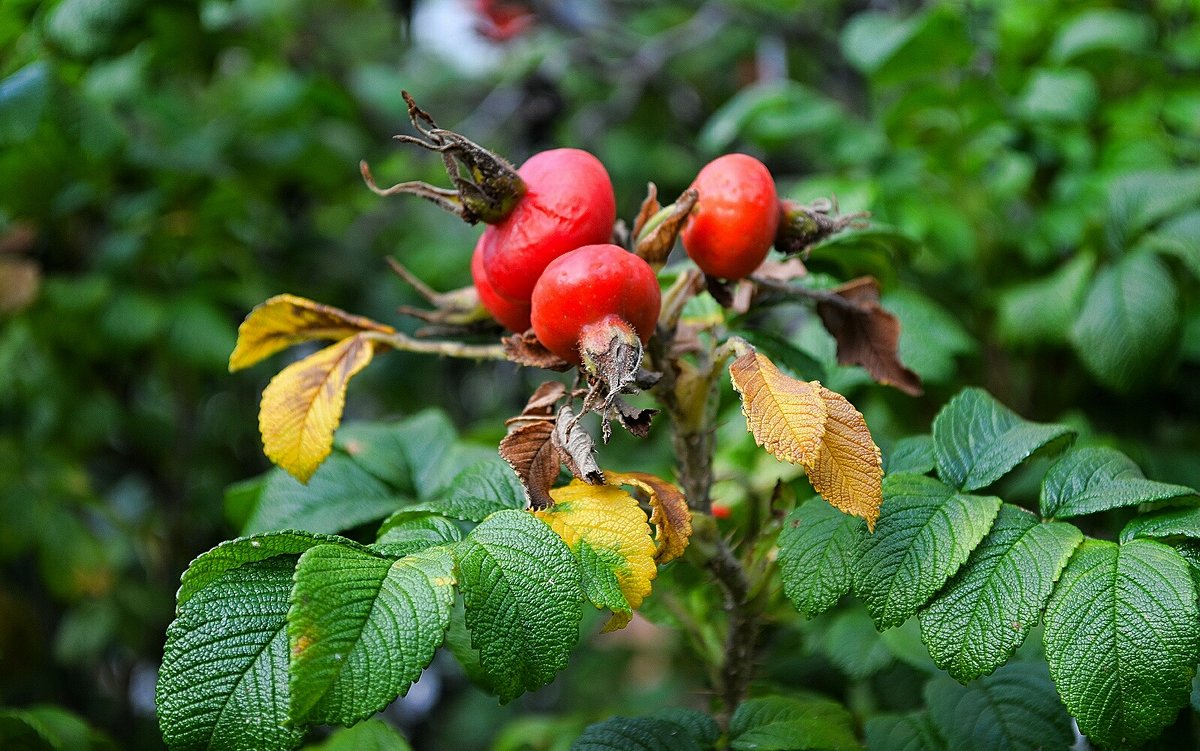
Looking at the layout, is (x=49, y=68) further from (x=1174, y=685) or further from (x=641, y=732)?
(x=1174, y=685)

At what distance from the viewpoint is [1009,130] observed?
1.49 metres

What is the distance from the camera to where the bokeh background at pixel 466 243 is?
1192 mm

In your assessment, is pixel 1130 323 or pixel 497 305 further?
pixel 1130 323

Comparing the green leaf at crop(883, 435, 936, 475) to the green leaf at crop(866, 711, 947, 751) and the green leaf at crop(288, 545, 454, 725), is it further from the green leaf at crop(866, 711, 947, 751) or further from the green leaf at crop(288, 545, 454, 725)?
the green leaf at crop(288, 545, 454, 725)

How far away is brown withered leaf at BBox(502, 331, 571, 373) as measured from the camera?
0.73m

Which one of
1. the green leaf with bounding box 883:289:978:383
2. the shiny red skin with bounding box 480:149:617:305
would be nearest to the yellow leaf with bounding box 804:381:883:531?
the shiny red skin with bounding box 480:149:617:305

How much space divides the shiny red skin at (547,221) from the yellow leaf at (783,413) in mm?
168

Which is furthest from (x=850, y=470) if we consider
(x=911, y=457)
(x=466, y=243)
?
(x=466, y=243)

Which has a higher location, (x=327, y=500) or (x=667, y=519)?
(x=667, y=519)

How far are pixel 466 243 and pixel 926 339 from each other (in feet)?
4.02

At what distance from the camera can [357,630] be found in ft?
1.85

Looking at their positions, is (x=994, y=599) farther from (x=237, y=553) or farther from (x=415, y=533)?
(x=237, y=553)

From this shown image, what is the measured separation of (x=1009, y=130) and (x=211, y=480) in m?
1.65

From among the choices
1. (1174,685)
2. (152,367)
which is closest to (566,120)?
(152,367)
